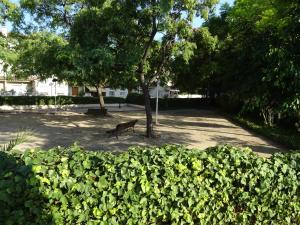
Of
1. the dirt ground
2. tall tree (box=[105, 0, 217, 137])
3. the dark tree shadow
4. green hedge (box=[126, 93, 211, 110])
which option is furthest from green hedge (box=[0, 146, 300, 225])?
green hedge (box=[126, 93, 211, 110])

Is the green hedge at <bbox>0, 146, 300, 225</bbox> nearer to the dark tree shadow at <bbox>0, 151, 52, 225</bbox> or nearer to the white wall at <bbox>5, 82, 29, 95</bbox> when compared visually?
the dark tree shadow at <bbox>0, 151, 52, 225</bbox>

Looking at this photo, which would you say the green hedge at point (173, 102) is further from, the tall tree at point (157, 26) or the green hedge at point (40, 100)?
the tall tree at point (157, 26)

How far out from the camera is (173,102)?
3547 centimetres

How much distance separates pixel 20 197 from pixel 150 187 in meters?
1.59

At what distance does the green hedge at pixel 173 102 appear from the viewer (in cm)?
3408

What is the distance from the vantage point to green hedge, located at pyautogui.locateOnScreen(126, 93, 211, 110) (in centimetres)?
3408

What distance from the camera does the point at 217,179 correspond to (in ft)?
15.3

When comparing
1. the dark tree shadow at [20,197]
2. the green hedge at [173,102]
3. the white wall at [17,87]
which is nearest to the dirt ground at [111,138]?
the dark tree shadow at [20,197]

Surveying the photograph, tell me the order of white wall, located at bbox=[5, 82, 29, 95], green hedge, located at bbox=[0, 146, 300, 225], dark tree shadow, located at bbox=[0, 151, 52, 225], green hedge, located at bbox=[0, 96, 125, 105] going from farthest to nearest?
white wall, located at bbox=[5, 82, 29, 95], green hedge, located at bbox=[0, 96, 125, 105], green hedge, located at bbox=[0, 146, 300, 225], dark tree shadow, located at bbox=[0, 151, 52, 225]

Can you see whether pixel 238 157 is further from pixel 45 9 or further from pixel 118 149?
pixel 45 9

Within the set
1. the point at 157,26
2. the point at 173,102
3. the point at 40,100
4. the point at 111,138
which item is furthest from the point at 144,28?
the point at 173,102

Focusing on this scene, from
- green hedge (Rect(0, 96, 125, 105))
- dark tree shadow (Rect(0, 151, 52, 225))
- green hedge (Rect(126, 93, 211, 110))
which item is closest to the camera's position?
dark tree shadow (Rect(0, 151, 52, 225))

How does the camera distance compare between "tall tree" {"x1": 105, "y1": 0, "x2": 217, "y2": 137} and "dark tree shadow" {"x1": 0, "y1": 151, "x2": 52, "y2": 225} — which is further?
"tall tree" {"x1": 105, "y1": 0, "x2": 217, "y2": 137}

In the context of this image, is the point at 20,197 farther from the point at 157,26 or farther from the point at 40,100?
the point at 40,100
